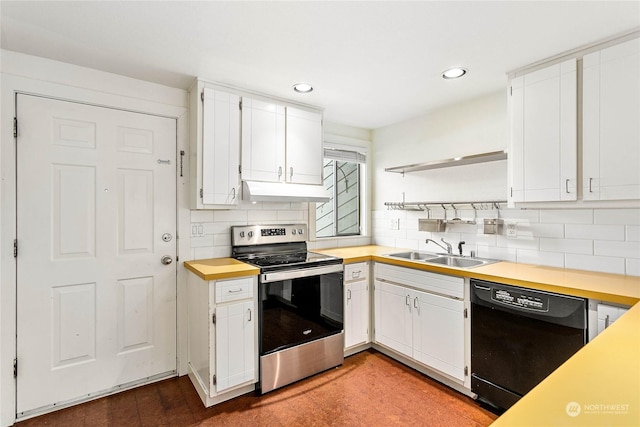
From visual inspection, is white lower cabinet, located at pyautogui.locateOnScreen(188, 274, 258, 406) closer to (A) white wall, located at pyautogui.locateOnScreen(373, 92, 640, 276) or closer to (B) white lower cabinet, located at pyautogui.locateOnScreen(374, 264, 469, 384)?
(B) white lower cabinet, located at pyautogui.locateOnScreen(374, 264, 469, 384)

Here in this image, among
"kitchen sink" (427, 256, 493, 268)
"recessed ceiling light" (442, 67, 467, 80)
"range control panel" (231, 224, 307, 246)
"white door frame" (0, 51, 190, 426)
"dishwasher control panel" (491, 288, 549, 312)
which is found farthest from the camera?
"range control panel" (231, 224, 307, 246)

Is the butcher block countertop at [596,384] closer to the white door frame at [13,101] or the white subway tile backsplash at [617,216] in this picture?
the white subway tile backsplash at [617,216]

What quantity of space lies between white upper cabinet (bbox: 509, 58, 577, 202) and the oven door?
1.56 m

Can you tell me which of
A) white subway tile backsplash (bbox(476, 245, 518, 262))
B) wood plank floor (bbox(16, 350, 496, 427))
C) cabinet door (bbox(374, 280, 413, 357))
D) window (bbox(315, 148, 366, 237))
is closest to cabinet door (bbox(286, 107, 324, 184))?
window (bbox(315, 148, 366, 237))

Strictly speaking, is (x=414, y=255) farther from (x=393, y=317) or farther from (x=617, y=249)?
(x=617, y=249)

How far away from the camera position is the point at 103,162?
7.47 feet

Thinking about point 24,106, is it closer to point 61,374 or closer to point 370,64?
point 61,374

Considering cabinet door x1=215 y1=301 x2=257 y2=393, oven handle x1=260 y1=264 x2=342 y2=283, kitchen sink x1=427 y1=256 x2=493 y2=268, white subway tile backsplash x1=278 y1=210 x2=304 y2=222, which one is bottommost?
cabinet door x1=215 y1=301 x2=257 y2=393

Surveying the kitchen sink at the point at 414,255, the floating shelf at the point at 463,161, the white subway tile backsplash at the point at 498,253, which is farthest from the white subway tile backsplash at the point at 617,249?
the kitchen sink at the point at 414,255

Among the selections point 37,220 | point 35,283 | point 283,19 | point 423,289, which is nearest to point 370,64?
point 283,19

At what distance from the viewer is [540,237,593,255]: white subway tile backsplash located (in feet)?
7.07

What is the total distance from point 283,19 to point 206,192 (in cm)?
135

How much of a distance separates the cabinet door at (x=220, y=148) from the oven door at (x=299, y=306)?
761 mm

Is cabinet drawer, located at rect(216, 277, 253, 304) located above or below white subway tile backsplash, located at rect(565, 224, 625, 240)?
below
